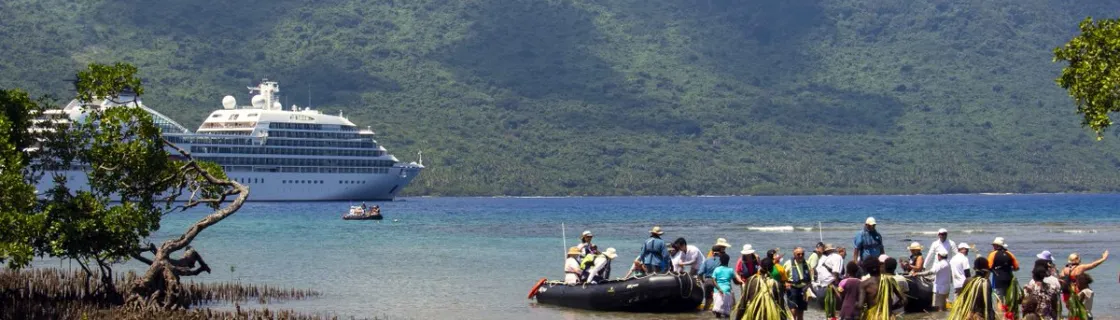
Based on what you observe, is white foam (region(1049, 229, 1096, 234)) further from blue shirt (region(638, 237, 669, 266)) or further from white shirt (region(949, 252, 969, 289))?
white shirt (region(949, 252, 969, 289))

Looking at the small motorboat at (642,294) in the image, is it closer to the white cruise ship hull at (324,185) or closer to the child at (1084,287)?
the child at (1084,287)

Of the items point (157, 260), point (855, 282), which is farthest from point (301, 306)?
point (855, 282)

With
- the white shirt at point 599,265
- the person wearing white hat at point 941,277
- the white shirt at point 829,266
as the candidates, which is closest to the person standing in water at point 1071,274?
the person wearing white hat at point 941,277

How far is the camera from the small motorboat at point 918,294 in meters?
25.8

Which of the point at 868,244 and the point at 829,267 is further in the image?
the point at 868,244

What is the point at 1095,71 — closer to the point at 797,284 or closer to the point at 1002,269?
the point at 1002,269

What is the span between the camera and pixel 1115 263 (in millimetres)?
41406

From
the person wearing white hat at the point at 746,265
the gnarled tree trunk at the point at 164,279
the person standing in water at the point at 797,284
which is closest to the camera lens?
the person wearing white hat at the point at 746,265

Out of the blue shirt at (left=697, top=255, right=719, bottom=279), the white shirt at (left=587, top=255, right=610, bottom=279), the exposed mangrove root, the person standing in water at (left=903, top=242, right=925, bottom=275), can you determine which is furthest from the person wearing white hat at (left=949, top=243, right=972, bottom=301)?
the exposed mangrove root

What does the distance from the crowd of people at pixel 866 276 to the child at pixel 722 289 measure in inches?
0.6

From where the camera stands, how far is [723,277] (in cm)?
2400

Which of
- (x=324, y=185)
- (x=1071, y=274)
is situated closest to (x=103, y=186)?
(x=1071, y=274)

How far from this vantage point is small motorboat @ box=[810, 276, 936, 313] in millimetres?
25750

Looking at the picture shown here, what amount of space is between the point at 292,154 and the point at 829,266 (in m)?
127
